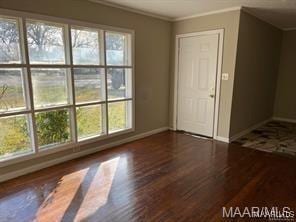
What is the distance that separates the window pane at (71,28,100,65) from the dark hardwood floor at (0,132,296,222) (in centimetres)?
155

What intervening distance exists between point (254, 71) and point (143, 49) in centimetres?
239

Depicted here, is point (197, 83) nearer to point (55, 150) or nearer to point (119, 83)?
point (119, 83)

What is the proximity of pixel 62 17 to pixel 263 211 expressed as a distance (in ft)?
11.2

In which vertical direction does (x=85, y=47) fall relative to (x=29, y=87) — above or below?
above

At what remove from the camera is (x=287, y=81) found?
19.2 feet

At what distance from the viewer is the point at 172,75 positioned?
4906 millimetres

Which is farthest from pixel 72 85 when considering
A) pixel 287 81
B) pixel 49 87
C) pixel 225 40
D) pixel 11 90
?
pixel 287 81

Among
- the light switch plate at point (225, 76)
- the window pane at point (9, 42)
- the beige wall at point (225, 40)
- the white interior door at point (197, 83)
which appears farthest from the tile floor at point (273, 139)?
the window pane at point (9, 42)

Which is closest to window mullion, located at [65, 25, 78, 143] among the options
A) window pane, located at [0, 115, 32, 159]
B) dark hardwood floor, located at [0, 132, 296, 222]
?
dark hardwood floor, located at [0, 132, 296, 222]

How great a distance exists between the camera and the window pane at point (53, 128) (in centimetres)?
310

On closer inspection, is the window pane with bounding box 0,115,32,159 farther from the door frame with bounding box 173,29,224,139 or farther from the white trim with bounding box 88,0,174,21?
the door frame with bounding box 173,29,224,139

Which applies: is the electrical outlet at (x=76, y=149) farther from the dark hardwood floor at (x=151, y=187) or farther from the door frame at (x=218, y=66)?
the door frame at (x=218, y=66)

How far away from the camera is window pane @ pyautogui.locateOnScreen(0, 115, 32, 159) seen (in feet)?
9.08

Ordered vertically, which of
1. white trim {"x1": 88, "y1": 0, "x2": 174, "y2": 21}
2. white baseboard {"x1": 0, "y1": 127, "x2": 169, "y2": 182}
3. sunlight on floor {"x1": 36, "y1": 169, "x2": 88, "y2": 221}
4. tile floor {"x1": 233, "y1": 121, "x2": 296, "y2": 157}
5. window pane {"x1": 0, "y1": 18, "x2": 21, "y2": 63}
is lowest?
sunlight on floor {"x1": 36, "y1": 169, "x2": 88, "y2": 221}
